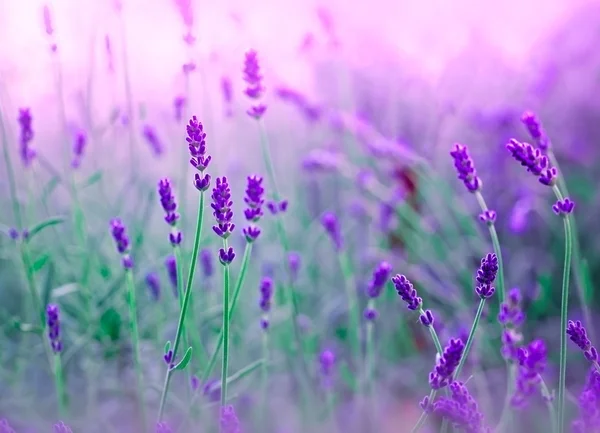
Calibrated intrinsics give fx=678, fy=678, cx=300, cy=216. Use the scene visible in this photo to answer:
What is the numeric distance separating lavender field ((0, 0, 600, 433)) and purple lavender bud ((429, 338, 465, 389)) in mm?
34

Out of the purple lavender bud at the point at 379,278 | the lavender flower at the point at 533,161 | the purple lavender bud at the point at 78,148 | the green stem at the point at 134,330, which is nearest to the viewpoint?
the lavender flower at the point at 533,161

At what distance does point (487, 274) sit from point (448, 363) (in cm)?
12

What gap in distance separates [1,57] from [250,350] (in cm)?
97

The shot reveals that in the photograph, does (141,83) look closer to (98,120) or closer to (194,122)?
(98,120)

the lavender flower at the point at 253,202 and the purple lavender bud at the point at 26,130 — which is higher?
the lavender flower at the point at 253,202

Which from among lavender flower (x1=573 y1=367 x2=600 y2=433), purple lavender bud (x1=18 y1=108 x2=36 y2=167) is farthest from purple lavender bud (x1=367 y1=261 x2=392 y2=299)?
purple lavender bud (x1=18 y1=108 x2=36 y2=167)

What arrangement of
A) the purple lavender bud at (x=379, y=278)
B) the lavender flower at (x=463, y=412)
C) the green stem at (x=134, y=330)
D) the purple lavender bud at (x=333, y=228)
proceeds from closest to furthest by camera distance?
the lavender flower at (x=463, y=412)
the green stem at (x=134, y=330)
the purple lavender bud at (x=379, y=278)
the purple lavender bud at (x=333, y=228)

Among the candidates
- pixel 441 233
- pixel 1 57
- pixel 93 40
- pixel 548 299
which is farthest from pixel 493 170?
pixel 1 57

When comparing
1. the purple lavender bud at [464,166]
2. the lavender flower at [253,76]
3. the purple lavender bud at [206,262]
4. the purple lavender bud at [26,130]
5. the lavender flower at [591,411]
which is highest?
the purple lavender bud at [464,166]

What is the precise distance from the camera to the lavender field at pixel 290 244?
47.1 inches

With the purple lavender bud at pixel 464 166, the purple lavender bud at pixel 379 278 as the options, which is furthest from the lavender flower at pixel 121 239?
the purple lavender bud at pixel 464 166

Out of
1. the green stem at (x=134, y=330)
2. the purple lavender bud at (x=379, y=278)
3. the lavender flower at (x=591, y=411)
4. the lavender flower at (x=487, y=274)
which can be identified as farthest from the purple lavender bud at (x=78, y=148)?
the lavender flower at (x=591, y=411)

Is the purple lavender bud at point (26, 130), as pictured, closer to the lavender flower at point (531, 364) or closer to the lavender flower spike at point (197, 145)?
the lavender flower spike at point (197, 145)

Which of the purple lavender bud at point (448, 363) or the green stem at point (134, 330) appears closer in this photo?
the purple lavender bud at point (448, 363)
